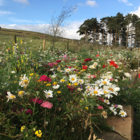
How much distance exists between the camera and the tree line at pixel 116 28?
99.6 ft

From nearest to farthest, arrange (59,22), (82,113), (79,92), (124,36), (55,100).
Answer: (82,113) < (55,100) < (79,92) < (59,22) < (124,36)

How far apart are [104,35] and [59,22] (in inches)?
1057

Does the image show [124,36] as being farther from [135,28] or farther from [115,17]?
[115,17]

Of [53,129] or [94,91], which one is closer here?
[53,129]

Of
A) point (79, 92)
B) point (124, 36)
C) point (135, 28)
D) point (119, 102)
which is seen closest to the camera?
point (79, 92)

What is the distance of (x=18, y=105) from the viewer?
50.8 inches

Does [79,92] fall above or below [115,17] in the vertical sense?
below

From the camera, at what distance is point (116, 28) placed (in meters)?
A: 31.0

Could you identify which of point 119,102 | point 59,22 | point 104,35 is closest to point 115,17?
point 104,35

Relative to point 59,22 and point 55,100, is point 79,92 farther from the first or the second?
point 59,22

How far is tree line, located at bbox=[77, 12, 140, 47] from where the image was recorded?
99.6 ft

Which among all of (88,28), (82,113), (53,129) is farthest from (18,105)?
(88,28)

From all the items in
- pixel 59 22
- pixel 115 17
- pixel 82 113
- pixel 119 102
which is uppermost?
pixel 115 17

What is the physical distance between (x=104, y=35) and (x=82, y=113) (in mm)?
35174
